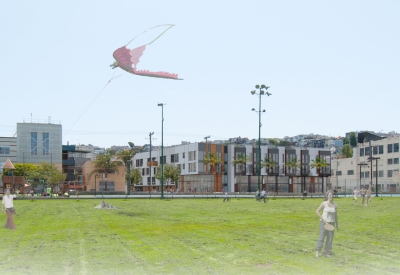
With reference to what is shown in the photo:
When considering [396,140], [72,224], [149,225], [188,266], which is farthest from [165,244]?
[396,140]

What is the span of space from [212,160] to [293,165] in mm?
22873

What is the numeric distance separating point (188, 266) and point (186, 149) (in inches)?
4456

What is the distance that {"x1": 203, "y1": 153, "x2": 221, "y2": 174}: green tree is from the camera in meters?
122

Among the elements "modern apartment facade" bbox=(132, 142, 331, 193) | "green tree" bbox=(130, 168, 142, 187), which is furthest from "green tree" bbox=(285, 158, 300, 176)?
"green tree" bbox=(130, 168, 142, 187)

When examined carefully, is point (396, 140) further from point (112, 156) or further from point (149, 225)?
point (149, 225)

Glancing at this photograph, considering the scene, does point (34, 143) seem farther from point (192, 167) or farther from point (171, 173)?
point (192, 167)

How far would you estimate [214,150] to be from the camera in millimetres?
125625

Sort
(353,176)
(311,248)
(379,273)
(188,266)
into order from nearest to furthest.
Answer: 1. (379,273)
2. (188,266)
3. (311,248)
4. (353,176)

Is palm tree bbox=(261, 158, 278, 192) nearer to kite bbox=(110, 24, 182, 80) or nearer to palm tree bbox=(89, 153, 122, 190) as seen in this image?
palm tree bbox=(89, 153, 122, 190)

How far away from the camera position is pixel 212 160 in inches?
4833

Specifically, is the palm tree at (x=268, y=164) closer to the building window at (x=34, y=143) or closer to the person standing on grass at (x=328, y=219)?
the building window at (x=34, y=143)

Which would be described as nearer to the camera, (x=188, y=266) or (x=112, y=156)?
(x=188, y=266)

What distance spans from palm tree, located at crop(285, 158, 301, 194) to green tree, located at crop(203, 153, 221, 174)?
1933 centimetres

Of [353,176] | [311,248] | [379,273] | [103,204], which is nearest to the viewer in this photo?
[379,273]
